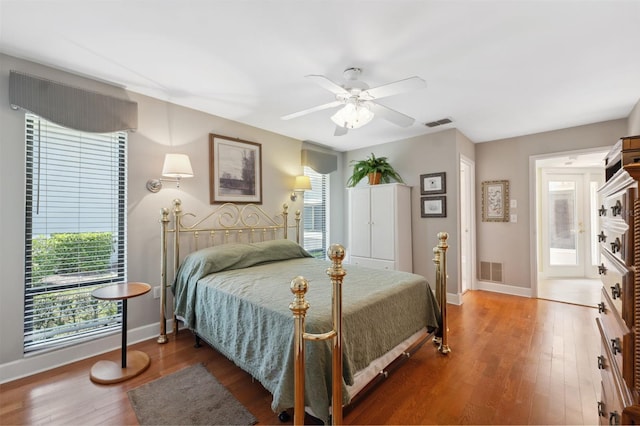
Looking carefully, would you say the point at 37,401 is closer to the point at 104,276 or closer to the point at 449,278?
the point at 104,276

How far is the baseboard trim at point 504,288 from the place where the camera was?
4.13 metres

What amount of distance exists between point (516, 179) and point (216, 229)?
4.49 m

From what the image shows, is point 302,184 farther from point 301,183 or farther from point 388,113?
point 388,113

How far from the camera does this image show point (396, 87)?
6.39 feet

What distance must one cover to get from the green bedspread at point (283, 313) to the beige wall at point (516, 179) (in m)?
2.67

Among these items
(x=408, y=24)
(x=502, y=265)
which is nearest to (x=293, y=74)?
(x=408, y=24)

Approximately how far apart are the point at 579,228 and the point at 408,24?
586cm

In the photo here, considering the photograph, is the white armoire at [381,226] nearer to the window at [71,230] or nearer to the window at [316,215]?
the window at [316,215]

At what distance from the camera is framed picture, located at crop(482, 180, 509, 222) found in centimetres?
434

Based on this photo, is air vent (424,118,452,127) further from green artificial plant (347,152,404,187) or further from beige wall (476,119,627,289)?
beige wall (476,119,627,289)

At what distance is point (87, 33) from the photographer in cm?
187

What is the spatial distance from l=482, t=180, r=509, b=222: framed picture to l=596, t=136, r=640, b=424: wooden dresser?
3641mm

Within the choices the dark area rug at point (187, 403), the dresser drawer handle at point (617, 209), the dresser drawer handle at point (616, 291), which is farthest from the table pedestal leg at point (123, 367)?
the dresser drawer handle at point (617, 209)

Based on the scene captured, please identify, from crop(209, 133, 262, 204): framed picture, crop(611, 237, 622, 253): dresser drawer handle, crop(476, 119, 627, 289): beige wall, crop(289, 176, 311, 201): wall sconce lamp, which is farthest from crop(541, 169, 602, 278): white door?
crop(209, 133, 262, 204): framed picture
